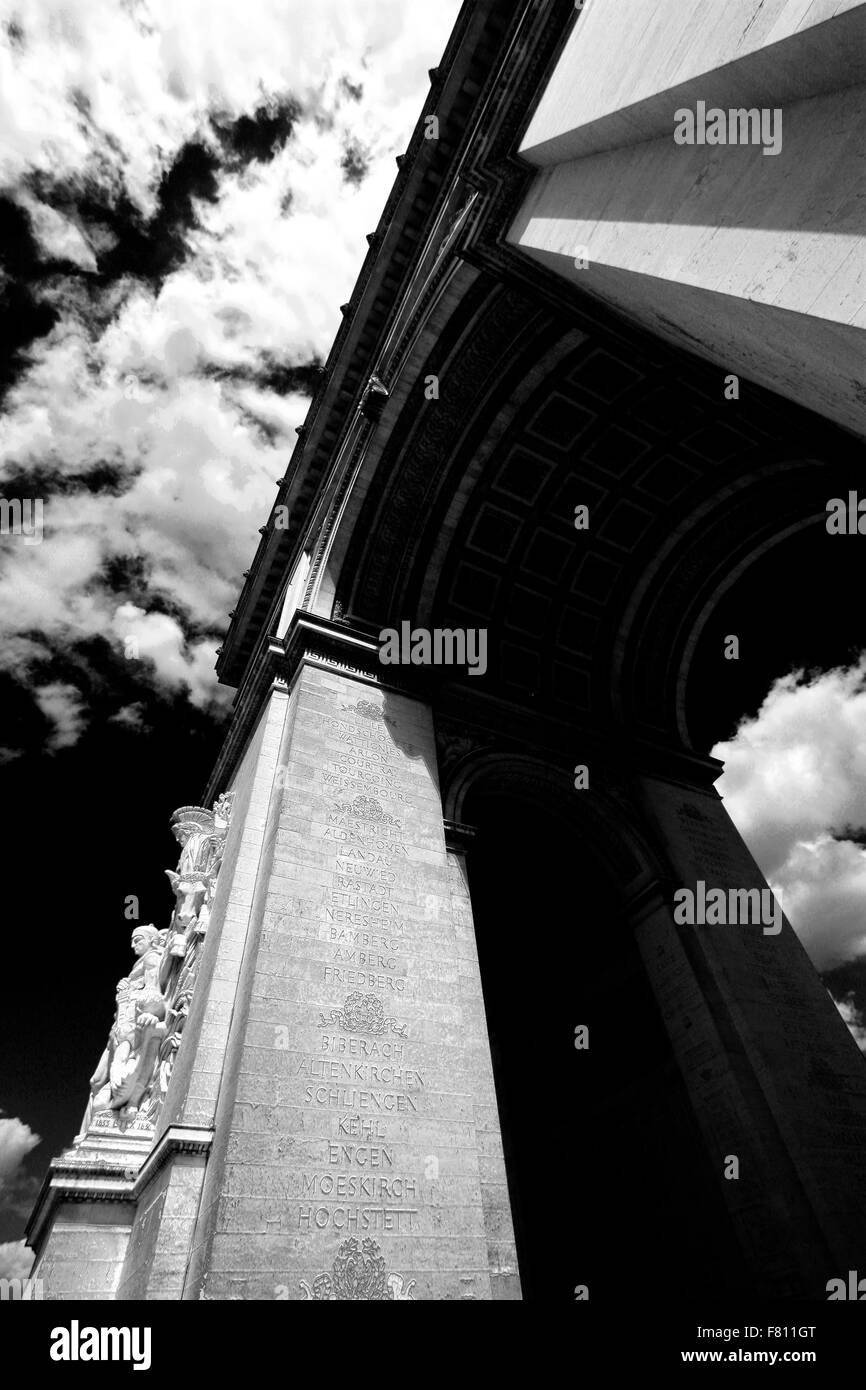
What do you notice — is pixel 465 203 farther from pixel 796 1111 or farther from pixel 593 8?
pixel 796 1111

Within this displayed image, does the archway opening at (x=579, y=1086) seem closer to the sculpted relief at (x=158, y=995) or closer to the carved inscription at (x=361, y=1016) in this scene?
the carved inscription at (x=361, y=1016)

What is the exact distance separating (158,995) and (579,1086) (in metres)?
7.64

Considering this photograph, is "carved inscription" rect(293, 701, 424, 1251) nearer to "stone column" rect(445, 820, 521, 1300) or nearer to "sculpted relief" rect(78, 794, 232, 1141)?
"stone column" rect(445, 820, 521, 1300)

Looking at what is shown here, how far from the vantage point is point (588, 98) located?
22.2 feet

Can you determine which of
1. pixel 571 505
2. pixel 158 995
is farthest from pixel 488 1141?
pixel 571 505

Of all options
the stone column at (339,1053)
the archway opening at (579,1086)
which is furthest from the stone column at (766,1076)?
the stone column at (339,1053)

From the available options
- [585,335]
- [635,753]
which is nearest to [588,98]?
[585,335]

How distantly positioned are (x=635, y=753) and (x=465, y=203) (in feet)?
32.4

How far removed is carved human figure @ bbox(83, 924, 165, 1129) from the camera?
29.5 feet

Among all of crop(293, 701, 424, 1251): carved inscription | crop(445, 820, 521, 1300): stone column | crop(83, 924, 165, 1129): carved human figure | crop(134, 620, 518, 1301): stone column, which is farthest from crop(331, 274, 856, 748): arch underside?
crop(83, 924, 165, 1129): carved human figure

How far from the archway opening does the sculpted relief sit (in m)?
4.53

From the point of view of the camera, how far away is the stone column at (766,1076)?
27.2 ft

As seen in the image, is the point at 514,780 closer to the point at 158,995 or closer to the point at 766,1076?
the point at 766,1076

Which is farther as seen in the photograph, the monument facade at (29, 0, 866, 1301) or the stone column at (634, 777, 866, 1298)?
the stone column at (634, 777, 866, 1298)
